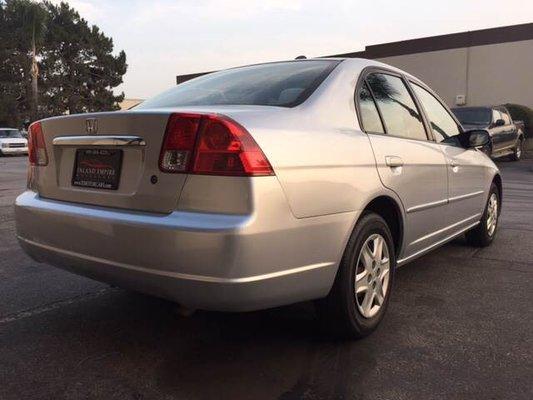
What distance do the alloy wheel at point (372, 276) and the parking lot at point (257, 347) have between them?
0.19 meters

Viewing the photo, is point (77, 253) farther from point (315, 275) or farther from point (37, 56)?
point (37, 56)

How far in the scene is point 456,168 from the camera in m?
4.55

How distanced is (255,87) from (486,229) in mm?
3206

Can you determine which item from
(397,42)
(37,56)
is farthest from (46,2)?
(397,42)

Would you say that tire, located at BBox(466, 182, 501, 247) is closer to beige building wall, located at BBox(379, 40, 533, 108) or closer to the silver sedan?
the silver sedan

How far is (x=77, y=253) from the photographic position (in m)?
Answer: 2.98

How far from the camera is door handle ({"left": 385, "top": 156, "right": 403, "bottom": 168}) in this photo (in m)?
3.44

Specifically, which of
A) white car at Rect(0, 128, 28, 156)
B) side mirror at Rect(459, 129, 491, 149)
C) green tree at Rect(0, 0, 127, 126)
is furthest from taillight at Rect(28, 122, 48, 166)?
green tree at Rect(0, 0, 127, 126)

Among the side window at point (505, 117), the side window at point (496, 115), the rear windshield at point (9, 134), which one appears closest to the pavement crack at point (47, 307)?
the side window at point (496, 115)

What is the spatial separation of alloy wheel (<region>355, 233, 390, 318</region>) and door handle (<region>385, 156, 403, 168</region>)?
17.4 inches

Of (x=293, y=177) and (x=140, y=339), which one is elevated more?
(x=293, y=177)

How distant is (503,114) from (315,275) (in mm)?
15119

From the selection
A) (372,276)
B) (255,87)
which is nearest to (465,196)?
(372,276)

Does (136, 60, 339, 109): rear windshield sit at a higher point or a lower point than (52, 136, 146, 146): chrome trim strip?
higher
